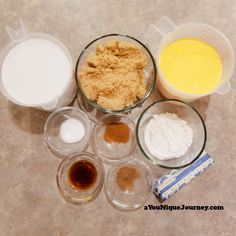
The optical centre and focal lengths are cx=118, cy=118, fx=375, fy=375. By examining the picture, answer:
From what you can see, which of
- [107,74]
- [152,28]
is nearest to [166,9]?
[152,28]

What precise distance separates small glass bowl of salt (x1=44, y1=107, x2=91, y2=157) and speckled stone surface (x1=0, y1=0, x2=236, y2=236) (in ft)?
0.09

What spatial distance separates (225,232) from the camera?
1.02m

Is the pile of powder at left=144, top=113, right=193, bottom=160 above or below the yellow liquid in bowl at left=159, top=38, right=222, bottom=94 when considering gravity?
below

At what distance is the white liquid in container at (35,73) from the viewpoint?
0.96 meters

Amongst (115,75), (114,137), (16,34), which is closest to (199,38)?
(115,75)

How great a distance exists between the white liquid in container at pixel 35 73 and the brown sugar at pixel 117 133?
0.62 feet

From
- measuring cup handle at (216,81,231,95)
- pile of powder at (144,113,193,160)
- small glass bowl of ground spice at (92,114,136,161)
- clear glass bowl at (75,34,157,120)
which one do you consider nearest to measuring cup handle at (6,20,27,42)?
clear glass bowl at (75,34,157,120)

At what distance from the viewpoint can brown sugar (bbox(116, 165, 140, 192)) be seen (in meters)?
1.04

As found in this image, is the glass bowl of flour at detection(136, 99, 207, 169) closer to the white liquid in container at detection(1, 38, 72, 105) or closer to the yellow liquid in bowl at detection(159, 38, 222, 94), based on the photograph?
the yellow liquid in bowl at detection(159, 38, 222, 94)

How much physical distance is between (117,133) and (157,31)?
0.31 m

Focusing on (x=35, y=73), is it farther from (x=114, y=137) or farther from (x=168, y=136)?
(x=168, y=136)

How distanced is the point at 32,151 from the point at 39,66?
24 centimetres

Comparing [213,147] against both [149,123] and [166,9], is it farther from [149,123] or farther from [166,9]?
[166,9]

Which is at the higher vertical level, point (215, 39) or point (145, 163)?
point (215, 39)
